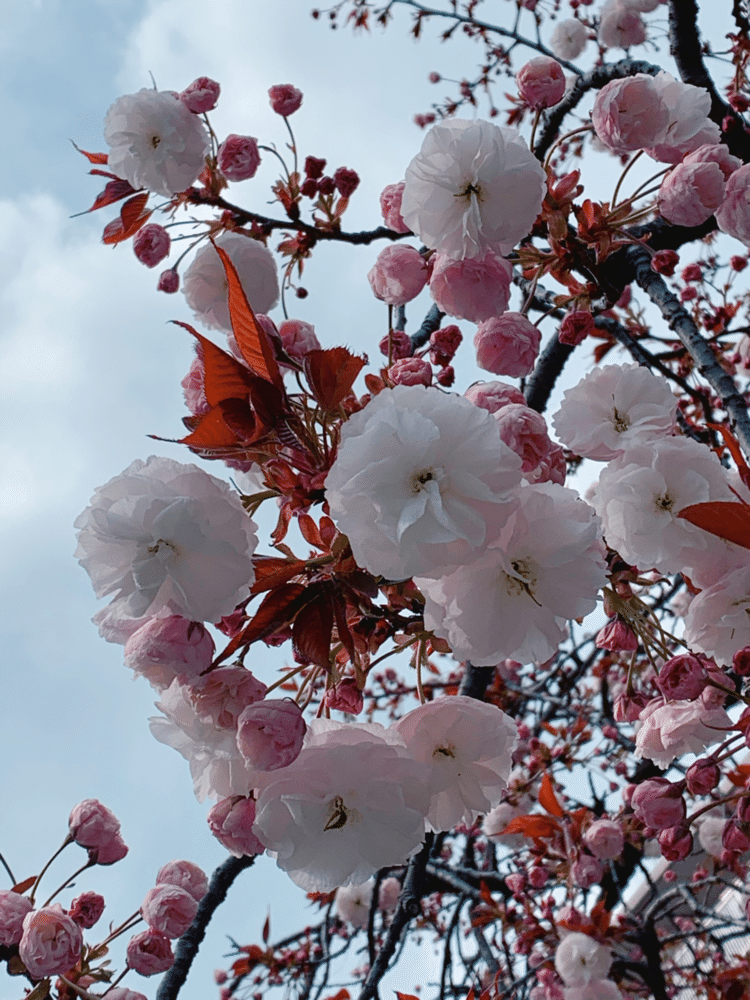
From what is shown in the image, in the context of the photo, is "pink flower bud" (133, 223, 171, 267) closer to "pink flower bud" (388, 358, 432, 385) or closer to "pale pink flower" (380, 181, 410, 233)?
"pale pink flower" (380, 181, 410, 233)

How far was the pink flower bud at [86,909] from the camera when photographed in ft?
4.71

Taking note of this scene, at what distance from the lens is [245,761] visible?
0.81m

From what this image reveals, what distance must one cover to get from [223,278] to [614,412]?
773 mm

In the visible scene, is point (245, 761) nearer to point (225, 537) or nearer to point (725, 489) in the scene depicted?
point (225, 537)

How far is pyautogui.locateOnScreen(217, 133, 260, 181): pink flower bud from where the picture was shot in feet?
5.68

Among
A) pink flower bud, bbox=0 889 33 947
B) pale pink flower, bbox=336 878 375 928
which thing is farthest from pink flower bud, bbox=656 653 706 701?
pale pink flower, bbox=336 878 375 928

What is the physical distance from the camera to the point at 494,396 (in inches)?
33.9

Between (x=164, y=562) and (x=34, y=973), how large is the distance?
1.03m

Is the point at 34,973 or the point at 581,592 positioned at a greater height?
the point at 581,592

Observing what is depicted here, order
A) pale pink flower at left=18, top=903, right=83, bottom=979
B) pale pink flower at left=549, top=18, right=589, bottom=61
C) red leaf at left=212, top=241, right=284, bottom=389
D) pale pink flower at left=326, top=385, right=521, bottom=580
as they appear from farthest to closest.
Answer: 1. pale pink flower at left=549, top=18, right=589, bottom=61
2. pale pink flower at left=18, top=903, right=83, bottom=979
3. red leaf at left=212, top=241, right=284, bottom=389
4. pale pink flower at left=326, top=385, right=521, bottom=580

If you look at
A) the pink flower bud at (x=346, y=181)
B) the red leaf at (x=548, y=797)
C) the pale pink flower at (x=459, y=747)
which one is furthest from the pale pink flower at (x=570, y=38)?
the pale pink flower at (x=459, y=747)

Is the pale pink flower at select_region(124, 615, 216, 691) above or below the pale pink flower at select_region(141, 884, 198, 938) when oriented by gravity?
above

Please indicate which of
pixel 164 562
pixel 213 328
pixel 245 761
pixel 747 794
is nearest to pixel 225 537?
pixel 164 562

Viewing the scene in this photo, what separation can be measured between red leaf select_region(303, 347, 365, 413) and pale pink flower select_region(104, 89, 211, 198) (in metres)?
0.98
